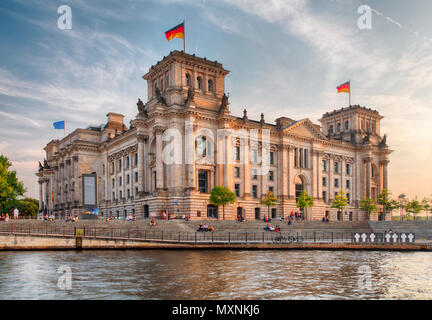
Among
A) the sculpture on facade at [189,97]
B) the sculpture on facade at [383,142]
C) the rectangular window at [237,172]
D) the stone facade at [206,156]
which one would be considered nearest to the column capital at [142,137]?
the stone facade at [206,156]

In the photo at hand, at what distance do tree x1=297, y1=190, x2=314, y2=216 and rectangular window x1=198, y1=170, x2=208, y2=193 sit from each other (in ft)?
59.6

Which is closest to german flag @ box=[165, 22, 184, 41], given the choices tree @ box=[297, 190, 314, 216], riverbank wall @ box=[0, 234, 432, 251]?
tree @ box=[297, 190, 314, 216]

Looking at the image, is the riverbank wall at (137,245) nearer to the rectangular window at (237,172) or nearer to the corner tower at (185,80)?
the corner tower at (185,80)

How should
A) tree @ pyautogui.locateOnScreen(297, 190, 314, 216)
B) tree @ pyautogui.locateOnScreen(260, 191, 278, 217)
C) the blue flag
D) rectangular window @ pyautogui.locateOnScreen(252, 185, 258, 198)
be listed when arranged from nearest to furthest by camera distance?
tree @ pyautogui.locateOnScreen(260, 191, 278, 217) → tree @ pyautogui.locateOnScreen(297, 190, 314, 216) → rectangular window @ pyautogui.locateOnScreen(252, 185, 258, 198) → the blue flag

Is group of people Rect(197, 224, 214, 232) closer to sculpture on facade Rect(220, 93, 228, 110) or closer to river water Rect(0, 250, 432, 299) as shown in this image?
river water Rect(0, 250, 432, 299)

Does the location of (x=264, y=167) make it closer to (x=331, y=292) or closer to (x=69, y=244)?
(x=69, y=244)

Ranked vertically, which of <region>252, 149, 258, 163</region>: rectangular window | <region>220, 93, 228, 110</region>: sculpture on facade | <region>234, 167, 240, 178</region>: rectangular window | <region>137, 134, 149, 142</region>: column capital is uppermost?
<region>220, 93, 228, 110</region>: sculpture on facade

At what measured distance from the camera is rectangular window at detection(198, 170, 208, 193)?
66.6 meters

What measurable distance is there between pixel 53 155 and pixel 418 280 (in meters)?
96.4

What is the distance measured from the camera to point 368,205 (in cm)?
8500

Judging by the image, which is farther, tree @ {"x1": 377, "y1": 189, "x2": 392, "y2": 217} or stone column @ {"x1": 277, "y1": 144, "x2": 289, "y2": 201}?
tree @ {"x1": 377, "y1": 189, "x2": 392, "y2": 217}

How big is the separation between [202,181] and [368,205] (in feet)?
126

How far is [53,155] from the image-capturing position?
10269 centimetres
